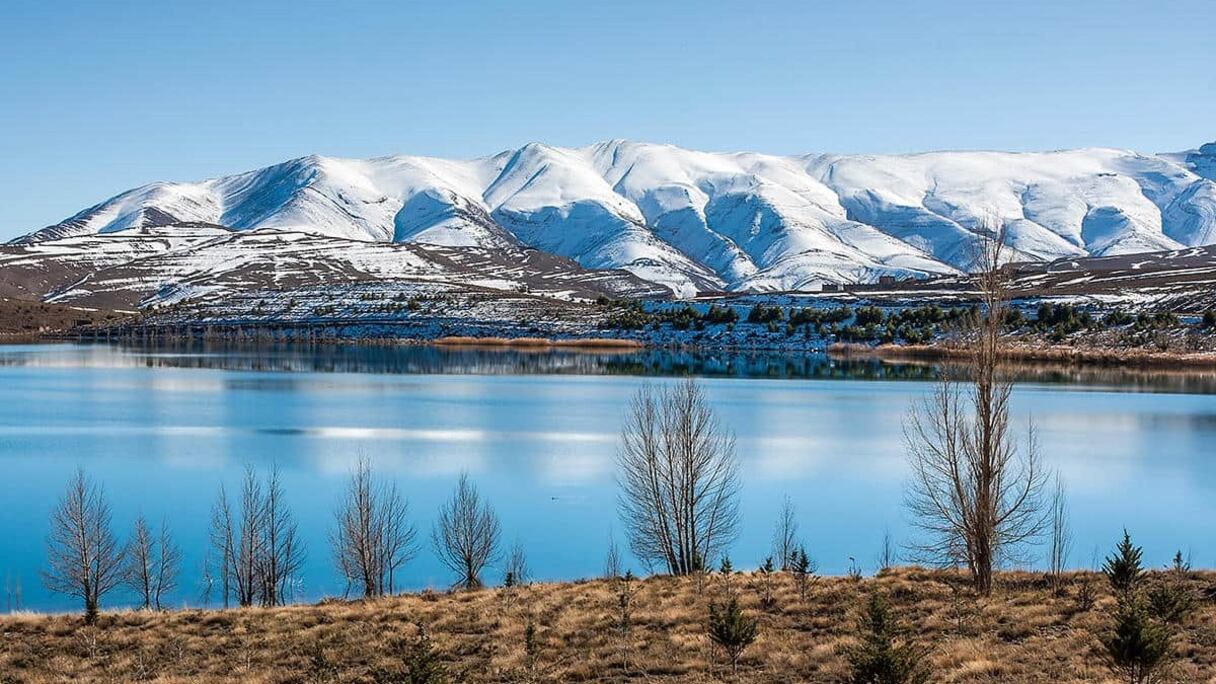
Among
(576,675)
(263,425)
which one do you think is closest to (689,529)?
(576,675)

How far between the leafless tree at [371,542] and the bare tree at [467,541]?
101 cm

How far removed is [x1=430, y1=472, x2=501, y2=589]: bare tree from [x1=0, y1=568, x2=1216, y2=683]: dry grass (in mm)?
6084

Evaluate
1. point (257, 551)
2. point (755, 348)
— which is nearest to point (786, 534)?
point (257, 551)

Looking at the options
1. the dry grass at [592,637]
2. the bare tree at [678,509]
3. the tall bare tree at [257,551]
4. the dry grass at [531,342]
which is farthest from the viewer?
the dry grass at [531,342]

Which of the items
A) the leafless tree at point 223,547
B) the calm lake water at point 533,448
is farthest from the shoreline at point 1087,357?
the leafless tree at point 223,547

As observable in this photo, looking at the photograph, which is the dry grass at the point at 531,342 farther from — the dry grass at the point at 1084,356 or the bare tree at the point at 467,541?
the bare tree at the point at 467,541

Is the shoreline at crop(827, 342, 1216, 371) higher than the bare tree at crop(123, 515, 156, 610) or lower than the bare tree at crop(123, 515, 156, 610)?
higher

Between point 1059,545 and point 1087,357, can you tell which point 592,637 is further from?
point 1087,357

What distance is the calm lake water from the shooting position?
3784cm

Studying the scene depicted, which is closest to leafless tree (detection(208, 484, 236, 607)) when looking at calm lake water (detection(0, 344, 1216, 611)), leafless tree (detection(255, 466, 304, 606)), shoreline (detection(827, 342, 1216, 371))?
calm lake water (detection(0, 344, 1216, 611))

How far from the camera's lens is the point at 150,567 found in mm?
33750

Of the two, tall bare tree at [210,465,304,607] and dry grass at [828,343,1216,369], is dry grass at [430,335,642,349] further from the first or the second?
tall bare tree at [210,465,304,607]

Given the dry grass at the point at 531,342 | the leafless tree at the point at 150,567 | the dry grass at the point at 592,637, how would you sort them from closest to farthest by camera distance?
the dry grass at the point at 592,637, the leafless tree at the point at 150,567, the dry grass at the point at 531,342

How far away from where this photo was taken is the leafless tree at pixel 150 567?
31172 millimetres
